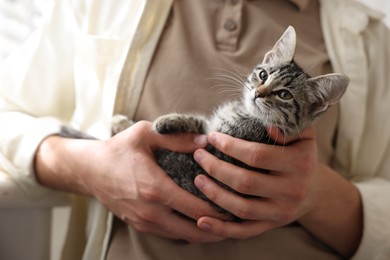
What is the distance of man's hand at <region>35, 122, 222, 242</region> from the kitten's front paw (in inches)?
0.5

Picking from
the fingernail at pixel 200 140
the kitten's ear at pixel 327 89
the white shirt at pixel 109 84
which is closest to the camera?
the kitten's ear at pixel 327 89

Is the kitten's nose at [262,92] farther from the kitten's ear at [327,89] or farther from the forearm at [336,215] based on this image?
the forearm at [336,215]

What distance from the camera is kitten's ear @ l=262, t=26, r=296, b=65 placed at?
796 millimetres

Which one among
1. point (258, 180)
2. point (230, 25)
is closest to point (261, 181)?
point (258, 180)

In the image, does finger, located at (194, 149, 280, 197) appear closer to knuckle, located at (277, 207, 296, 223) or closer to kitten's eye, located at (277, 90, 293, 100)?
knuckle, located at (277, 207, 296, 223)

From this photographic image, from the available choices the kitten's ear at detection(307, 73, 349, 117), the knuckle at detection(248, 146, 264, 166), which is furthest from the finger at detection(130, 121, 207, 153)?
the kitten's ear at detection(307, 73, 349, 117)

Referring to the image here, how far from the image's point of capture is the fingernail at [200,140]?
33.4 inches

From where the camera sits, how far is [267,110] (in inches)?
32.4

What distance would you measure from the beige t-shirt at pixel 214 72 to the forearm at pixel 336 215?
1.2 inches

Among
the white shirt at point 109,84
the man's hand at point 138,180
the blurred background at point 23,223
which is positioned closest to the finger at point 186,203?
the man's hand at point 138,180

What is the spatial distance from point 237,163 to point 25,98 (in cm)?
51

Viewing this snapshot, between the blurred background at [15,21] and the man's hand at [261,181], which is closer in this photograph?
the man's hand at [261,181]

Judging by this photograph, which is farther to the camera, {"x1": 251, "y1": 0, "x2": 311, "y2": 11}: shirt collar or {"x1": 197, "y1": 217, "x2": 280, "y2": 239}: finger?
{"x1": 251, "y1": 0, "x2": 311, "y2": 11}: shirt collar

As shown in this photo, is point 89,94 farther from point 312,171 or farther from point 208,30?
point 312,171
